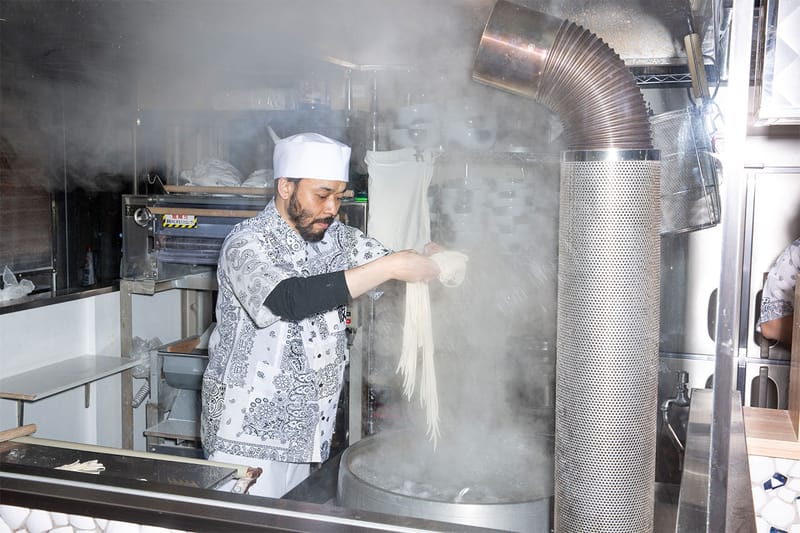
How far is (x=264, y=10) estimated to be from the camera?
3350 mm

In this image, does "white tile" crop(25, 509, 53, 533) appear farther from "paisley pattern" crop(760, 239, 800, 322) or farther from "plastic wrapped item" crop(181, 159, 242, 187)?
"plastic wrapped item" crop(181, 159, 242, 187)

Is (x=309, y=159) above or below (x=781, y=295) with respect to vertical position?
above

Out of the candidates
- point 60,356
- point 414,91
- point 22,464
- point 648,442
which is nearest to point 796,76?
point 648,442

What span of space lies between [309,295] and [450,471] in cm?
88

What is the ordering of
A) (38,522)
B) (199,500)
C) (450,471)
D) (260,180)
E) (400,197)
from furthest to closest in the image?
1. (260,180)
2. (400,197)
3. (450,471)
4. (38,522)
5. (199,500)

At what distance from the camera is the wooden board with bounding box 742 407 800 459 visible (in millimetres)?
1930

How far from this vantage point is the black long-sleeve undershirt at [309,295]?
2.25 meters

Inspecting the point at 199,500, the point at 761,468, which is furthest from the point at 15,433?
the point at 761,468

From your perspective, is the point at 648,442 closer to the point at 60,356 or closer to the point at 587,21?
the point at 587,21

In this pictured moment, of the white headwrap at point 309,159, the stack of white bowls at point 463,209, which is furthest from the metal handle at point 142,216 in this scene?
the white headwrap at point 309,159

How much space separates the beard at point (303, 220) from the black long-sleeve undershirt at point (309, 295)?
1.35ft

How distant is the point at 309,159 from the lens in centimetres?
263

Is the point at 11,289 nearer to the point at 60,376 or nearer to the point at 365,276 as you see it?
the point at 60,376

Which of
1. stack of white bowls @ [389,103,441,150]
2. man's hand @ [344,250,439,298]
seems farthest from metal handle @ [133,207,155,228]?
man's hand @ [344,250,439,298]
